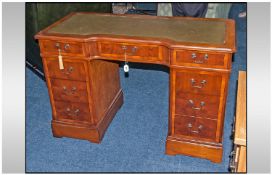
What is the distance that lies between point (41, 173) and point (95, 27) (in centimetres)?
114

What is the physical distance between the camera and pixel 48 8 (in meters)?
3.22

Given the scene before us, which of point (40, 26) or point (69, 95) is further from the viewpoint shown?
point (40, 26)

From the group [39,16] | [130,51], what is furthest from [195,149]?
[39,16]

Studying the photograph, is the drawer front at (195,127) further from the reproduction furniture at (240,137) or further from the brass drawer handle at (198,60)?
the brass drawer handle at (198,60)

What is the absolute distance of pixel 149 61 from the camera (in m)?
2.21

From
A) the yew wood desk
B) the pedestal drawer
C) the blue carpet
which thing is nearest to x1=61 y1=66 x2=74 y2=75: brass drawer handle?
the yew wood desk

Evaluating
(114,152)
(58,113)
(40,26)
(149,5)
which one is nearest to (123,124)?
(114,152)

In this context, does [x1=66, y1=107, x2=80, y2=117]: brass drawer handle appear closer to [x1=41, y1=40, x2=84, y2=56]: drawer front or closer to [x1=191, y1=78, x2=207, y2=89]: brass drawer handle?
[x1=41, y1=40, x2=84, y2=56]: drawer front

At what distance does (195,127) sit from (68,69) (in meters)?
1.04

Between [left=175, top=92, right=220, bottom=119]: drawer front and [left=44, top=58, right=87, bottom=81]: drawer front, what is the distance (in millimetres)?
724

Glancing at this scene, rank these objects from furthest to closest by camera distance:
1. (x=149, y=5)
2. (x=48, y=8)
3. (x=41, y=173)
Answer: (x=149, y=5) → (x=48, y=8) → (x=41, y=173)

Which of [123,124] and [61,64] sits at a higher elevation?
[61,64]

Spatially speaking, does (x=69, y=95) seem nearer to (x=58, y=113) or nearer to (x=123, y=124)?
(x=58, y=113)

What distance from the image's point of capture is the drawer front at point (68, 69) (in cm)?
238
